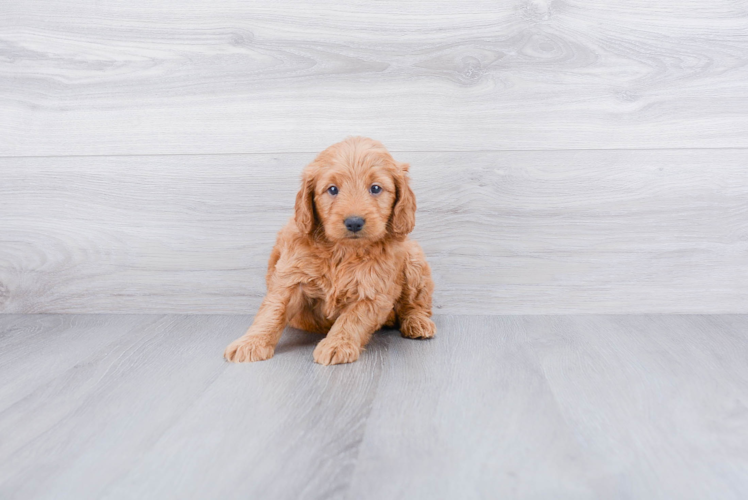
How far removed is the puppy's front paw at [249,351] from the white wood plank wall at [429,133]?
1.69ft

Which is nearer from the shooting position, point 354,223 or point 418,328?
point 354,223

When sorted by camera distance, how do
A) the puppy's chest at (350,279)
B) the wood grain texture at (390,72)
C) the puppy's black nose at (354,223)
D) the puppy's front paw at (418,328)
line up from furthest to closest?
the wood grain texture at (390,72)
the puppy's front paw at (418,328)
the puppy's chest at (350,279)
the puppy's black nose at (354,223)

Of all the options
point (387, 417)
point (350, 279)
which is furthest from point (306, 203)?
point (387, 417)

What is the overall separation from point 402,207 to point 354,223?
0.19 meters

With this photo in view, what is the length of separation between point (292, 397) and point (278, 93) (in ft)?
3.67

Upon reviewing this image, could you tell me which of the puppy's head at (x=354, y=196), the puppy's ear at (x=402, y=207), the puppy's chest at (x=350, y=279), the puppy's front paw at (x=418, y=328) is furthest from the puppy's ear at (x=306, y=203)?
the puppy's front paw at (x=418, y=328)

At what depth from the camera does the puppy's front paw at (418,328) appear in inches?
65.9

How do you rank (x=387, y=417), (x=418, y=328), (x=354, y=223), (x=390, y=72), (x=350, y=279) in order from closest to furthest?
(x=387, y=417)
(x=354, y=223)
(x=350, y=279)
(x=418, y=328)
(x=390, y=72)

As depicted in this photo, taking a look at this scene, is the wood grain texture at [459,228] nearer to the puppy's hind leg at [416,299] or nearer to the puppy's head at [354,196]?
the puppy's hind leg at [416,299]

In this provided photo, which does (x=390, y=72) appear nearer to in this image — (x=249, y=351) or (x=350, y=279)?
(x=350, y=279)

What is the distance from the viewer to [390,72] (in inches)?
73.5

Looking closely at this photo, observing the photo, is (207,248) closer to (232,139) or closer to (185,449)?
(232,139)

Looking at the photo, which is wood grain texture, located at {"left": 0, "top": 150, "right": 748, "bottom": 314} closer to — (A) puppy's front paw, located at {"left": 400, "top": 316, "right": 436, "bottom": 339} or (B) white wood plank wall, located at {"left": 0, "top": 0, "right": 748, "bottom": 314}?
(B) white wood plank wall, located at {"left": 0, "top": 0, "right": 748, "bottom": 314}

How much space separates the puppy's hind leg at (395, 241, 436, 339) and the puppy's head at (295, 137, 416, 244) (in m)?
0.17
